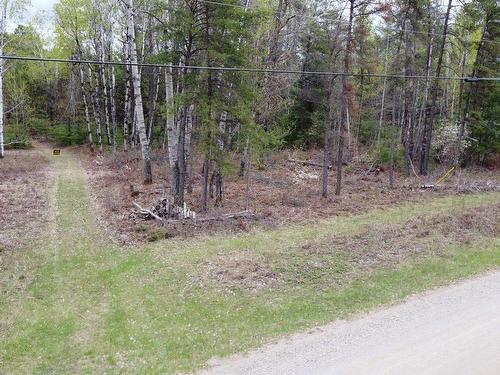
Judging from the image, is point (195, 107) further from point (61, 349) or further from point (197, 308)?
point (61, 349)

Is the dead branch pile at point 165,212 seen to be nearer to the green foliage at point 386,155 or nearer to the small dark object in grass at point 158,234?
the small dark object in grass at point 158,234

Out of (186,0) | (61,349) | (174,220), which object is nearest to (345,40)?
(186,0)

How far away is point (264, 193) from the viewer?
18000 mm

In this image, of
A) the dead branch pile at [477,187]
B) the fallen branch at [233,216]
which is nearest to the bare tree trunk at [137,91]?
the fallen branch at [233,216]

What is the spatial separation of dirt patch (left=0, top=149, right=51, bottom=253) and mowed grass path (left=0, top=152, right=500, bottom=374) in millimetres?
653

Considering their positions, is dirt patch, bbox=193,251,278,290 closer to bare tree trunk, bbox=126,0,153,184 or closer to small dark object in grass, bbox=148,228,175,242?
small dark object in grass, bbox=148,228,175,242

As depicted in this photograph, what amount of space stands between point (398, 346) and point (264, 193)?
11947 millimetres

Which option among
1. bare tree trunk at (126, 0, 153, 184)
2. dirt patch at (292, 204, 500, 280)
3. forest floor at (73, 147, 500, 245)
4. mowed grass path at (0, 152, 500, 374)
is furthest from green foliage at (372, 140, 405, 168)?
bare tree trunk at (126, 0, 153, 184)

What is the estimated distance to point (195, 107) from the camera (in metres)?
12.9

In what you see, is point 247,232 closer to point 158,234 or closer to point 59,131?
point 158,234

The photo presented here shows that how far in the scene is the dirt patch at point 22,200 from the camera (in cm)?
1151

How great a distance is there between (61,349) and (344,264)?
6.31 m

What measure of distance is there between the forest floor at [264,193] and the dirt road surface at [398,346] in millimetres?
6016

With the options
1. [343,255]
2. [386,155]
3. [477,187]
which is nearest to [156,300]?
[343,255]
